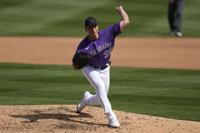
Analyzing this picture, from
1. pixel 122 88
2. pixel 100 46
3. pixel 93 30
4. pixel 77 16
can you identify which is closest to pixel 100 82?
pixel 100 46

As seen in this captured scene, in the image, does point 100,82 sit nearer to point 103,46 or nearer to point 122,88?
point 103,46

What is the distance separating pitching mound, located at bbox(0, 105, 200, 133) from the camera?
9078mm

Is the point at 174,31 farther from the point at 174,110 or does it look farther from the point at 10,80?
the point at 174,110

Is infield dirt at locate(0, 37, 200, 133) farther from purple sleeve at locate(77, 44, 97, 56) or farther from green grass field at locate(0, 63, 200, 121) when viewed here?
purple sleeve at locate(77, 44, 97, 56)

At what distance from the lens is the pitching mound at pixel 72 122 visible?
29.8 ft

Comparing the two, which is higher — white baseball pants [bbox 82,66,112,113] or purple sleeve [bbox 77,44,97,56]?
purple sleeve [bbox 77,44,97,56]

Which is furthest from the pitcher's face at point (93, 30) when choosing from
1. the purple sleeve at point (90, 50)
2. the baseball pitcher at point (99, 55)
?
the purple sleeve at point (90, 50)

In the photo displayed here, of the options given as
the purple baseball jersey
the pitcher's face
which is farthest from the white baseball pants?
the pitcher's face

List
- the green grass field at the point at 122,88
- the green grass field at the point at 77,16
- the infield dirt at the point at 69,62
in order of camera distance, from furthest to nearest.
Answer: the green grass field at the point at 77,16 → the green grass field at the point at 122,88 → the infield dirt at the point at 69,62

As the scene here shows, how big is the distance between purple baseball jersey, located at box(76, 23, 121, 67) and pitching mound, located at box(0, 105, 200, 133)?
0.93m

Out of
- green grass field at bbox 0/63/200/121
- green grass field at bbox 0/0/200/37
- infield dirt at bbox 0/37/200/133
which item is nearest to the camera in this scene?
infield dirt at bbox 0/37/200/133

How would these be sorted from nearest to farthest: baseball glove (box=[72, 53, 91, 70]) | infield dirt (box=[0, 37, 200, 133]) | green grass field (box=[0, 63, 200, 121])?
baseball glove (box=[72, 53, 91, 70])
infield dirt (box=[0, 37, 200, 133])
green grass field (box=[0, 63, 200, 121])

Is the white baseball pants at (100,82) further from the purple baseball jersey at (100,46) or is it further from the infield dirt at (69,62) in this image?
the infield dirt at (69,62)

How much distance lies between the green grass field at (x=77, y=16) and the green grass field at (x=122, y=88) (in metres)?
6.70
